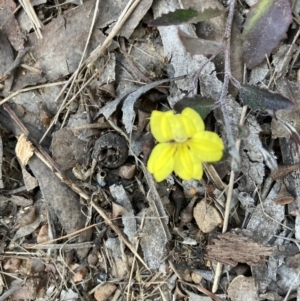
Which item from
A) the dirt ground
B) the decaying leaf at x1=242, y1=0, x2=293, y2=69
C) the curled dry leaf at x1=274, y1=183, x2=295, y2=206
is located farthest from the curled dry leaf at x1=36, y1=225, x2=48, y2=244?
the decaying leaf at x1=242, y1=0, x2=293, y2=69

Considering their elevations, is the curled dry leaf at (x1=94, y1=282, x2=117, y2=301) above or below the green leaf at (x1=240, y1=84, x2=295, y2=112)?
below

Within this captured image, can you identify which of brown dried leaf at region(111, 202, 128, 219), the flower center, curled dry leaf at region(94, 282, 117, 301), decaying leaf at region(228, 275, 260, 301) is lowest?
decaying leaf at region(228, 275, 260, 301)

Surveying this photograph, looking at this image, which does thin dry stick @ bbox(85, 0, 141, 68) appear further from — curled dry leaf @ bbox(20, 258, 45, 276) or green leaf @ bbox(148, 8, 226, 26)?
curled dry leaf @ bbox(20, 258, 45, 276)

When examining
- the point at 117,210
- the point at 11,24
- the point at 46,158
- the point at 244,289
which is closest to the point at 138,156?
the point at 117,210

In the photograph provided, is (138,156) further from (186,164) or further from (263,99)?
(263,99)

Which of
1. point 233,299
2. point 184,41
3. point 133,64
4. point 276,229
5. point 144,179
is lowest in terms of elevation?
point 233,299

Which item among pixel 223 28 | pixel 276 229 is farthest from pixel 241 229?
pixel 223 28

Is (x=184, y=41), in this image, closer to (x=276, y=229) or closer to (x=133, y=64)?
(x=133, y=64)
